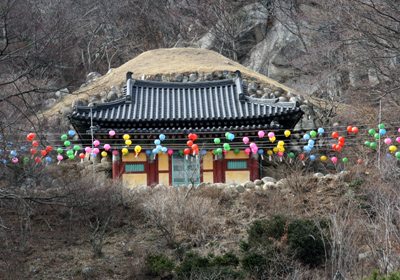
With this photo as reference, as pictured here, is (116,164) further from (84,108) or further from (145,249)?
(145,249)

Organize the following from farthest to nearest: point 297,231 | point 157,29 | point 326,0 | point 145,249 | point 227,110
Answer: point 157,29 → point 326,0 → point 227,110 → point 145,249 → point 297,231

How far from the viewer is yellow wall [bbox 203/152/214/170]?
17.6m

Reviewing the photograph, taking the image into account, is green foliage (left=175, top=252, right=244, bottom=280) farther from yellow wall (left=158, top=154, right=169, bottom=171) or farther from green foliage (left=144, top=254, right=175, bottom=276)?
yellow wall (left=158, top=154, right=169, bottom=171)

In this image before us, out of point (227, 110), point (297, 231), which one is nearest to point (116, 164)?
point (227, 110)

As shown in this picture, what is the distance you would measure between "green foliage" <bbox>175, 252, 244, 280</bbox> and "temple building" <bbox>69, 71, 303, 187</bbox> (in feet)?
22.3

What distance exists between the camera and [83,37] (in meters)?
35.8

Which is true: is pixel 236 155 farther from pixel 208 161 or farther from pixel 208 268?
pixel 208 268

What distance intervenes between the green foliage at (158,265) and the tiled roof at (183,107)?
23.8 ft

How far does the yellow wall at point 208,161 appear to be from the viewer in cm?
1756

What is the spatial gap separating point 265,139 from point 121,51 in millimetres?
22846

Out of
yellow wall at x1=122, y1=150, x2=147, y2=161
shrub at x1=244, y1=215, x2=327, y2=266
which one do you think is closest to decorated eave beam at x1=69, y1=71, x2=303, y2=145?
yellow wall at x1=122, y1=150, x2=147, y2=161

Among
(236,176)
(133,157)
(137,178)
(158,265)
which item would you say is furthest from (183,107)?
(158,265)

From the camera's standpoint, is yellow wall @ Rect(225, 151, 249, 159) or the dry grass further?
the dry grass

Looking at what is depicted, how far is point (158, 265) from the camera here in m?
9.96
